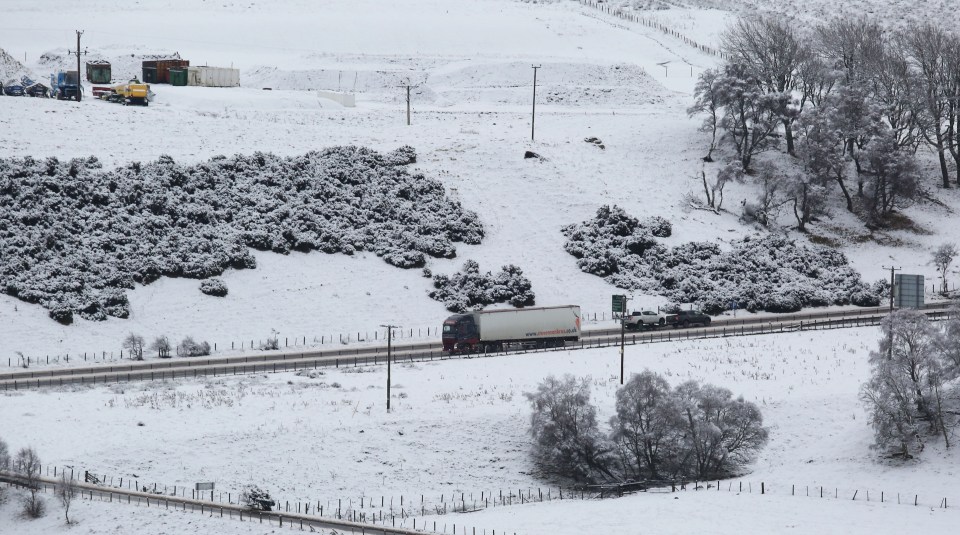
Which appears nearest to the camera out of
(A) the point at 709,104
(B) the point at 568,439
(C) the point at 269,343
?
(B) the point at 568,439

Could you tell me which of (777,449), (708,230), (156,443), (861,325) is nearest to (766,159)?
(708,230)

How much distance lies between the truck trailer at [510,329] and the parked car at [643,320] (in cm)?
543

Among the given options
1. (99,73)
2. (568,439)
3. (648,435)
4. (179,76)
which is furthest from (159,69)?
(648,435)

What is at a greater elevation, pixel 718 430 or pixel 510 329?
pixel 510 329

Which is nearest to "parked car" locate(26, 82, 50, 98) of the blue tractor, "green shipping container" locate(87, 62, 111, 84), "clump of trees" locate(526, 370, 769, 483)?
the blue tractor

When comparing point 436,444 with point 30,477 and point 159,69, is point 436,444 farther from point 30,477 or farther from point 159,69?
point 159,69

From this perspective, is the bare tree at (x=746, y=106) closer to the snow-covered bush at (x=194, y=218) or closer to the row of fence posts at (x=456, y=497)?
the snow-covered bush at (x=194, y=218)

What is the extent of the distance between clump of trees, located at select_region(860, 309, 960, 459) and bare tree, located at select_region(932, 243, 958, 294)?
27967 millimetres

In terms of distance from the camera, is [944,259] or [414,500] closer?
[414,500]

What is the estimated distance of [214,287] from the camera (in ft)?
272

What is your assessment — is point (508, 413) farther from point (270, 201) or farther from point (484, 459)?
point (270, 201)

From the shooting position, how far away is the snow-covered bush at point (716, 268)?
90.1 meters

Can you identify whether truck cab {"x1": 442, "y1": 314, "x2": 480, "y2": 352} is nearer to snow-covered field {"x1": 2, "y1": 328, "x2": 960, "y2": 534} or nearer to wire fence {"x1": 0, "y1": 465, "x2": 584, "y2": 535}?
snow-covered field {"x1": 2, "y1": 328, "x2": 960, "y2": 534}

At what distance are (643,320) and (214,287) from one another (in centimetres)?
2545
